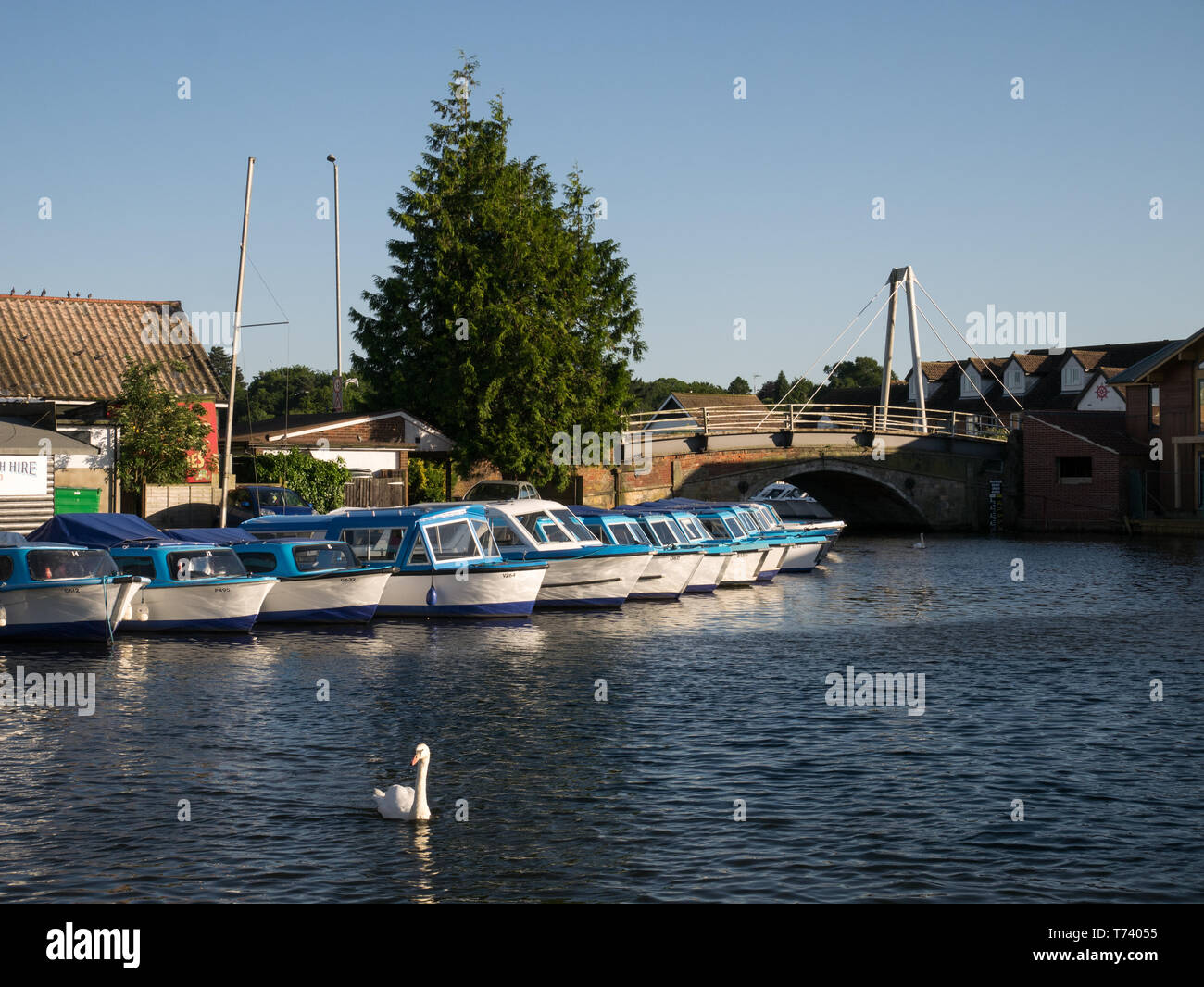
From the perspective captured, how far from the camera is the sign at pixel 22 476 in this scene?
36156 mm

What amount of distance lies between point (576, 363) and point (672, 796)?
43331mm

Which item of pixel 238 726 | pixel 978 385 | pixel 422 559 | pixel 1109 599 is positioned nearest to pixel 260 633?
pixel 422 559

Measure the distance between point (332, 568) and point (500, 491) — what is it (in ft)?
67.0

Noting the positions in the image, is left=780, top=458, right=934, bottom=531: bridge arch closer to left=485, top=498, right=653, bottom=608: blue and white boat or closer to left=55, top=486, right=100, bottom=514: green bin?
left=485, top=498, right=653, bottom=608: blue and white boat

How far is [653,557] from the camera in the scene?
36.7 meters

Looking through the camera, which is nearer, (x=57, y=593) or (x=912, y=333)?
(x=57, y=593)

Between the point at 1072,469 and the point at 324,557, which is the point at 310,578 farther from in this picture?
the point at 1072,469

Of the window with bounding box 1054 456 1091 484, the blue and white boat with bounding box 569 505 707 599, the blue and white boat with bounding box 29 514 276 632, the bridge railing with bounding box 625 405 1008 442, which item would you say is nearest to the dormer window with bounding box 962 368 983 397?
the bridge railing with bounding box 625 405 1008 442

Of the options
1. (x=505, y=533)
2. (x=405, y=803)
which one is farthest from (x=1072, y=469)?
(x=405, y=803)
